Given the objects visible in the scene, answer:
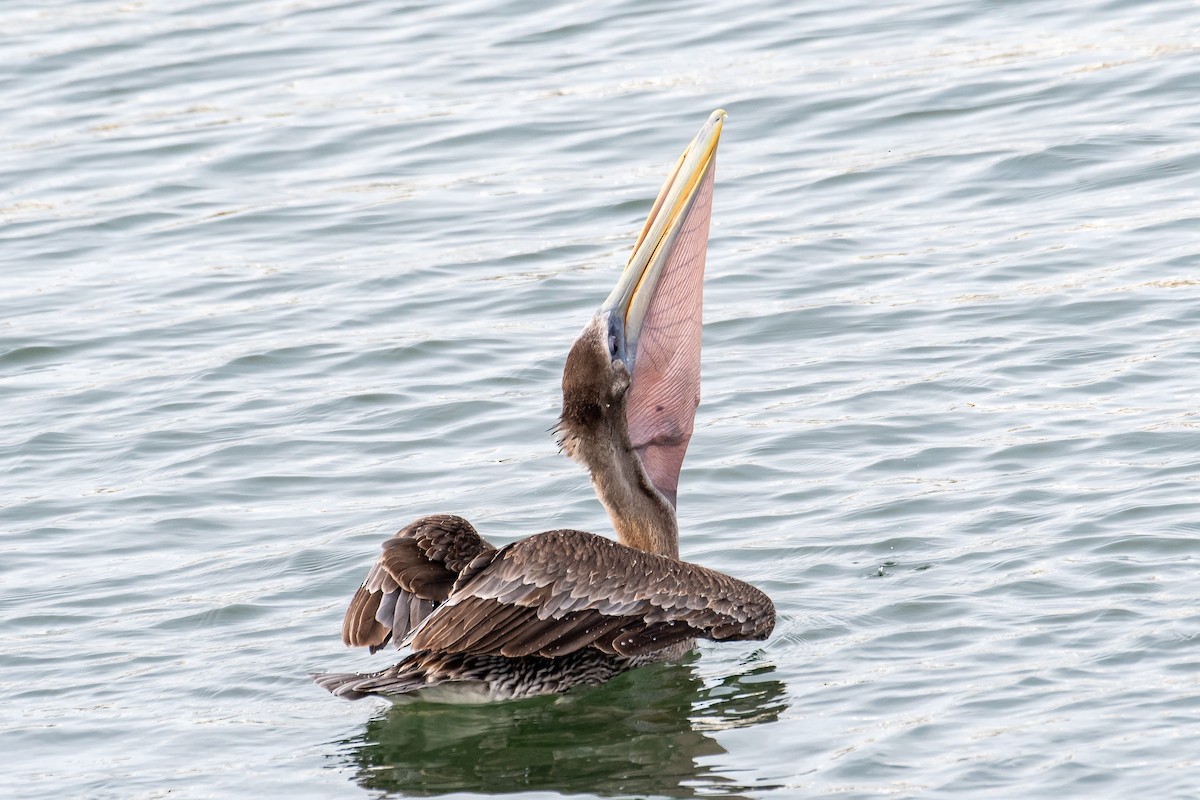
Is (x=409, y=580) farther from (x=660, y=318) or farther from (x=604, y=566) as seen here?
(x=660, y=318)

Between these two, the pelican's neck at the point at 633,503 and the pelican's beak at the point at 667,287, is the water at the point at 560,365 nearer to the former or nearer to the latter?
the pelican's neck at the point at 633,503

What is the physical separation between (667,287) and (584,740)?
5.79 ft

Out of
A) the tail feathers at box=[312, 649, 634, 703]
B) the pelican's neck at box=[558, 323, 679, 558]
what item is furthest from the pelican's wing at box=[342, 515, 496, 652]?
the pelican's neck at box=[558, 323, 679, 558]

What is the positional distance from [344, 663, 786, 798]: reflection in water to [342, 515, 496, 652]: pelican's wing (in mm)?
300

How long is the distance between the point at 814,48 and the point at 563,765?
9.08 meters

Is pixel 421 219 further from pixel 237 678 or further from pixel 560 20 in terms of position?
pixel 237 678

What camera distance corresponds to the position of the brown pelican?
6164mm

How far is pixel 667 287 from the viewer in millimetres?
7109

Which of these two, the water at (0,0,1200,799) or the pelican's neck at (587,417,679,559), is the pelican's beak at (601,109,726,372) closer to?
the pelican's neck at (587,417,679,559)

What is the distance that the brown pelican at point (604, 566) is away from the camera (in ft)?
20.2

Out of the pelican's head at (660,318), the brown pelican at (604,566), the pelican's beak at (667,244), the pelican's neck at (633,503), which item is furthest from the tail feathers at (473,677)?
the pelican's beak at (667,244)

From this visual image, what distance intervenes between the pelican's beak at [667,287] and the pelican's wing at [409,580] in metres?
0.88

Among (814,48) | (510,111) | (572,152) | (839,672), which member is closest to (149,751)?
(839,672)

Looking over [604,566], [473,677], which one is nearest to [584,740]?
[473,677]
